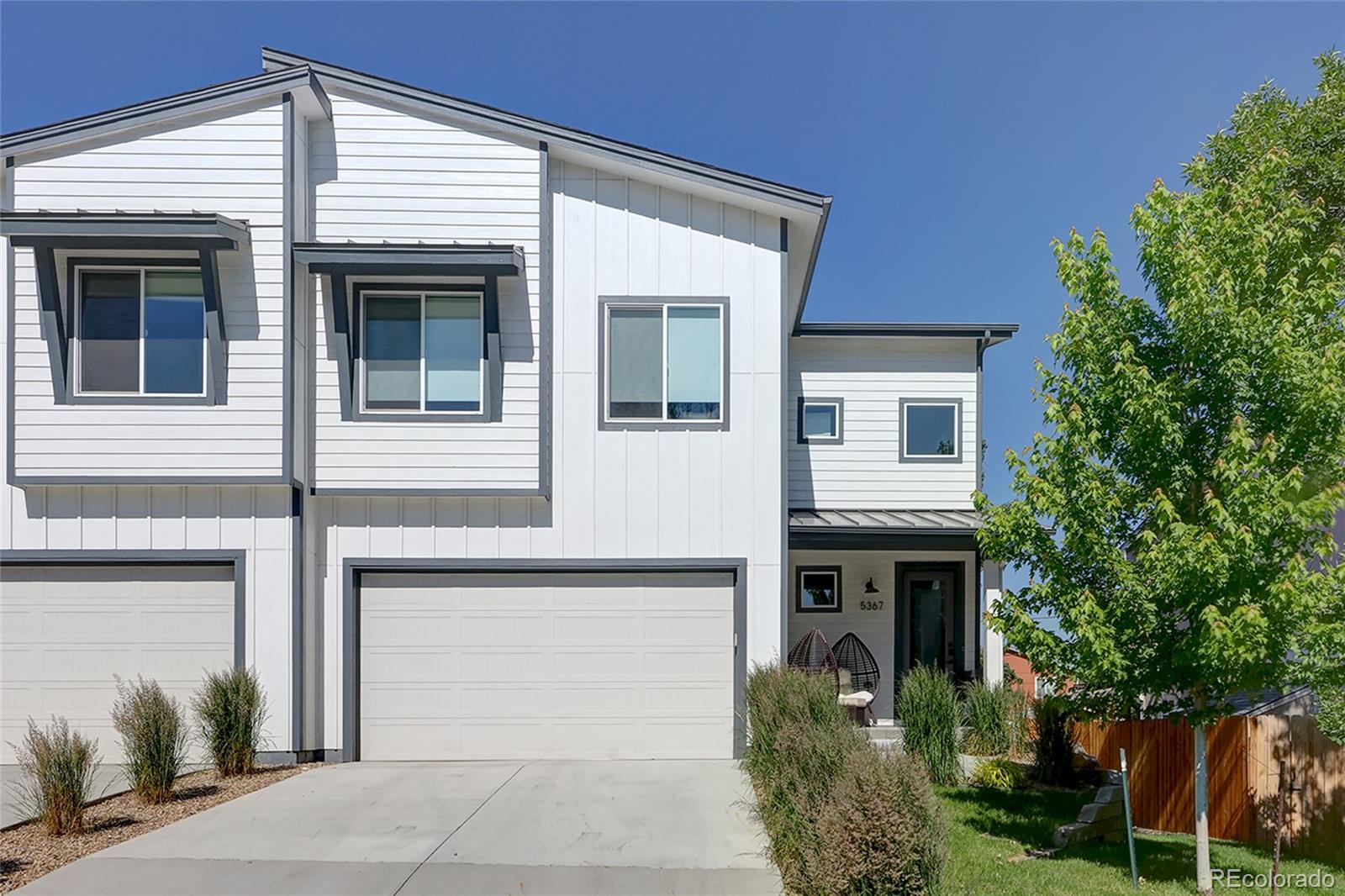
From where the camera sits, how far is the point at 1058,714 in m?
10.8

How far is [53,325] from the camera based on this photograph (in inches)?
408

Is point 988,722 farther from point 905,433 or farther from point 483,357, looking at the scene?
point 483,357

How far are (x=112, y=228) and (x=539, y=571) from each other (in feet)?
19.6

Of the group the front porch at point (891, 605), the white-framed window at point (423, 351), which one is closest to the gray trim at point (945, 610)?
the front porch at point (891, 605)

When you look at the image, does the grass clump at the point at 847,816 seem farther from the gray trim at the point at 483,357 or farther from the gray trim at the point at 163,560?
the gray trim at the point at 163,560

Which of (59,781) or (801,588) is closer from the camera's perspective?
(59,781)

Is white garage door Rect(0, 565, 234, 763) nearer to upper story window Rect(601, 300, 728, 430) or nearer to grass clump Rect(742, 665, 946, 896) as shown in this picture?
upper story window Rect(601, 300, 728, 430)

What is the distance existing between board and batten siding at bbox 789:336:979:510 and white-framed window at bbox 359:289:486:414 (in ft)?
18.6

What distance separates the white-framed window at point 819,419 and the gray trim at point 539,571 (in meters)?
4.28

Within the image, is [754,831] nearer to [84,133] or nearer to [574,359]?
[574,359]

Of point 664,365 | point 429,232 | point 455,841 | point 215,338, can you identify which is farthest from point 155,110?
point 455,841

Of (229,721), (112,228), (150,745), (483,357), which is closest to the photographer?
(150,745)

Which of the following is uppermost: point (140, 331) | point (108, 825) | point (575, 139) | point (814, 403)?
point (575, 139)

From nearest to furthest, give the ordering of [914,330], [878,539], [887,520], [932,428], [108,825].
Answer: [108,825] → [878,539] → [887,520] → [914,330] → [932,428]
